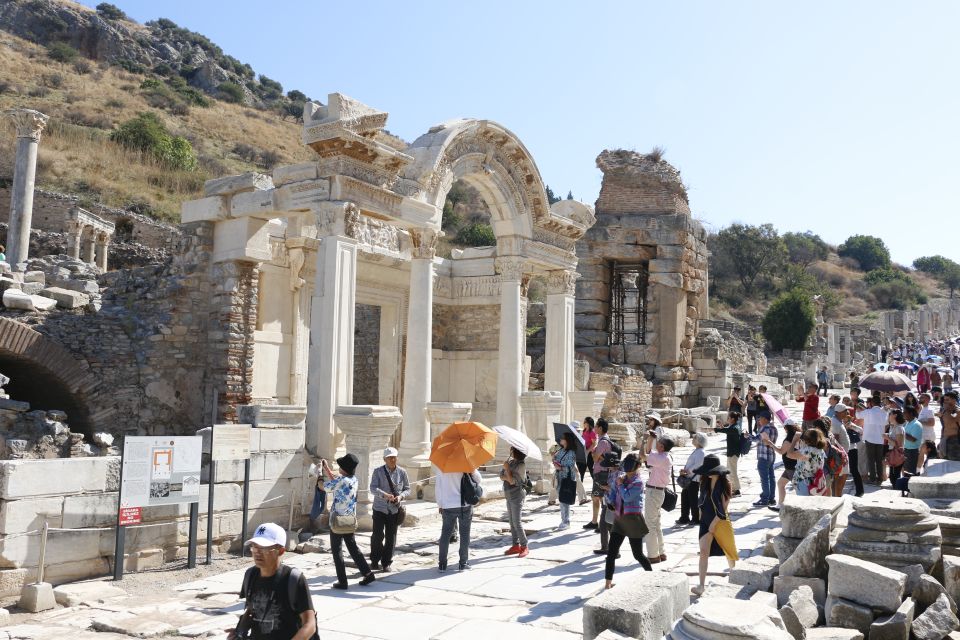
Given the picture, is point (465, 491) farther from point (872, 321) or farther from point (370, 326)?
point (872, 321)

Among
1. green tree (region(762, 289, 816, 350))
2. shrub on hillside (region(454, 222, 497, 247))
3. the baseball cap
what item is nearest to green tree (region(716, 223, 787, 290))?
green tree (region(762, 289, 816, 350))

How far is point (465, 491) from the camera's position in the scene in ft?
27.2

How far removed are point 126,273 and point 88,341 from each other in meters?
1.66

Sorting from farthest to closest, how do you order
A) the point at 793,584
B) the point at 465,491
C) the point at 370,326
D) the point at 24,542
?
the point at 370,326 → the point at 465,491 → the point at 24,542 → the point at 793,584

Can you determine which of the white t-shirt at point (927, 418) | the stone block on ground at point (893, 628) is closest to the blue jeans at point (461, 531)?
the stone block on ground at point (893, 628)

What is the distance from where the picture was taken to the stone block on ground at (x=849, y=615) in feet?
18.0

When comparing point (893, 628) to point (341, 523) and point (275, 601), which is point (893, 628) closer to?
point (275, 601)

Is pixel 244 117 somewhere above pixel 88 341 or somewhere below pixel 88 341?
above

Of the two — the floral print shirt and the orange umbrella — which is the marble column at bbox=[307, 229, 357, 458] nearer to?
the orange umbrella

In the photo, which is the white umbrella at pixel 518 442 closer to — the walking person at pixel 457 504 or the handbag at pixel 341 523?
the walking person at pixel 457 504

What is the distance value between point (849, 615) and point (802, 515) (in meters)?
1.51

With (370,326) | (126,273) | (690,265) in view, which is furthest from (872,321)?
(126,273)

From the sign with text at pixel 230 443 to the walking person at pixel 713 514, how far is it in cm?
521

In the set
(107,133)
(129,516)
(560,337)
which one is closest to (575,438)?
(129,516)
